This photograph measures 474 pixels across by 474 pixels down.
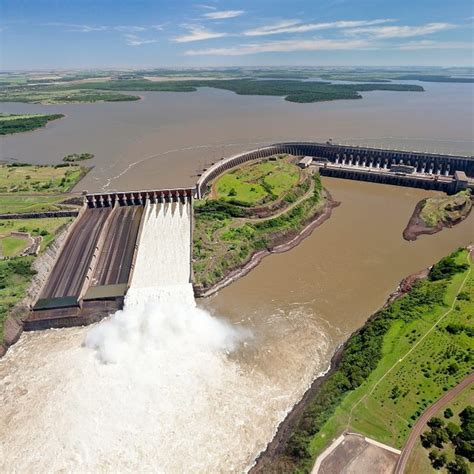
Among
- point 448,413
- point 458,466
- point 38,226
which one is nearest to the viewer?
point 458,466

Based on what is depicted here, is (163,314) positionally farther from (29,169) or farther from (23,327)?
(29,169)

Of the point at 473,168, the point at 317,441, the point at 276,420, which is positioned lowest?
the point at 276,420

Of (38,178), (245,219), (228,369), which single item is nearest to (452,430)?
(228,369)

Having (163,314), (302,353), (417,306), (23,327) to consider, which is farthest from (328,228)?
(23,327)

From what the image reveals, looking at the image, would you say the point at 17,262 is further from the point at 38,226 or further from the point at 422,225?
the point at 422,225

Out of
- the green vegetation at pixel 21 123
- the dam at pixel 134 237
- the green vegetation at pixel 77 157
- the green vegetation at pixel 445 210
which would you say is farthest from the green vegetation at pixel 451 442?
the green vegetation at pixel 21 123

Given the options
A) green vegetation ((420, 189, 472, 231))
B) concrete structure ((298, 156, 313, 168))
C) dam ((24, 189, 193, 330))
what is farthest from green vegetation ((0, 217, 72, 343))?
green vegetation ((420, 189, 472, 231))
